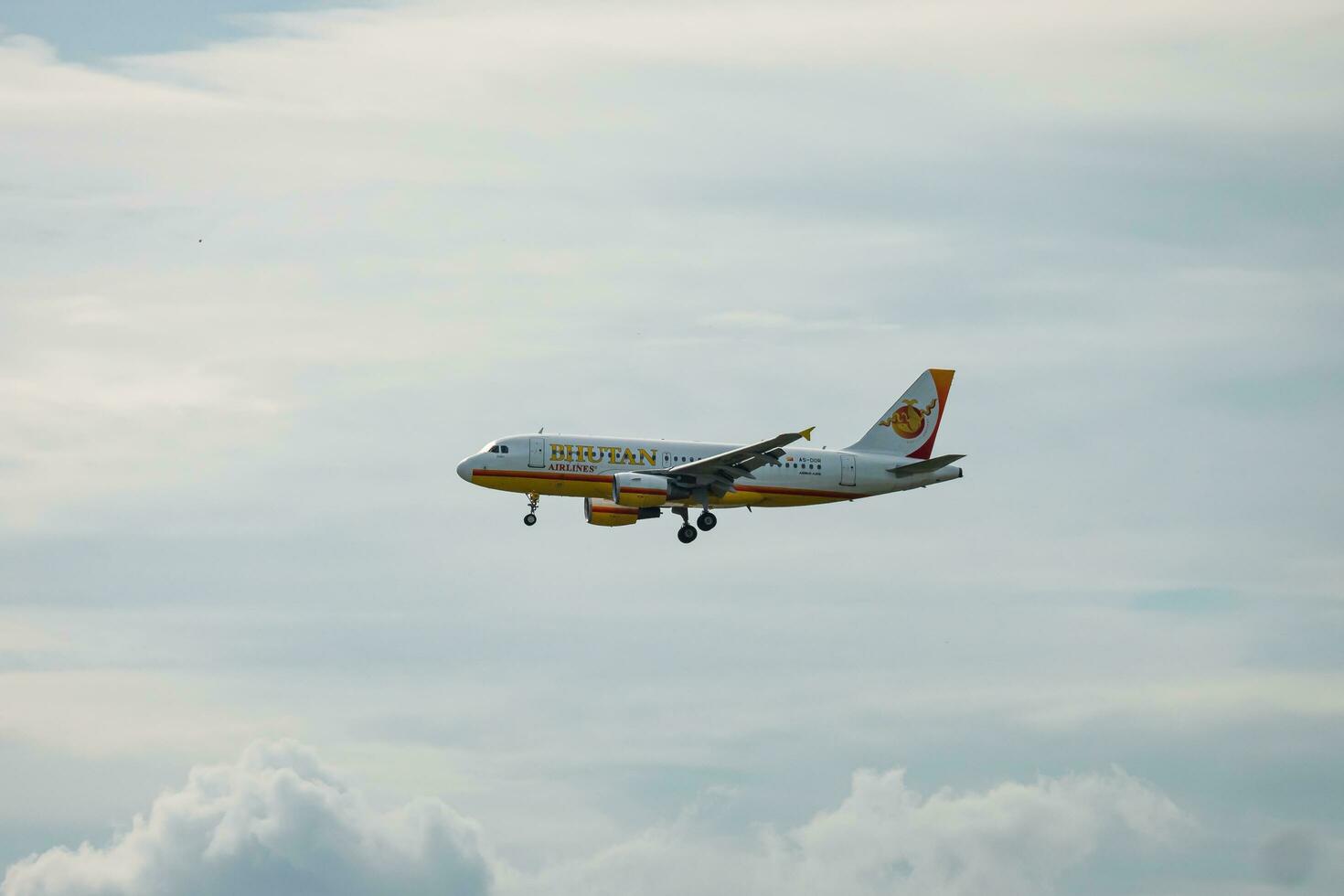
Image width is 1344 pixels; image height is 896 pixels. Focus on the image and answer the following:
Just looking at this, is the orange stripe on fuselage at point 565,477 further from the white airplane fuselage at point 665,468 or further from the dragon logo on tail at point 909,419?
the dragon logo on tail at point 909,419

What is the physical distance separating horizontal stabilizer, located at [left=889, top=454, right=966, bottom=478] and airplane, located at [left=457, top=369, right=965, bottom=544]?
0.15 feet

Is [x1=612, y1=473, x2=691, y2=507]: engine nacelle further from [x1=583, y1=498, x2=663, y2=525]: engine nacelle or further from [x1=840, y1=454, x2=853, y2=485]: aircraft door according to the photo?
[x1=840, y1=454, x2=853, y2=485]: aircraft door

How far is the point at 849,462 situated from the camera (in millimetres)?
96250

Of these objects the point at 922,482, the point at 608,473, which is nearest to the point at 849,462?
the point at 922,482

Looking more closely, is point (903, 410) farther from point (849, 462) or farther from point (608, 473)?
point (608, 473)

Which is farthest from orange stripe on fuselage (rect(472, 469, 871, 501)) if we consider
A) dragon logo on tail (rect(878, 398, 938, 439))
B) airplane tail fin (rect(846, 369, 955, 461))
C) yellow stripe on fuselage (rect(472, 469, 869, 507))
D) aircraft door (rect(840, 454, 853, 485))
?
dragon logo on tail (rect(878, 398, 938, 439))

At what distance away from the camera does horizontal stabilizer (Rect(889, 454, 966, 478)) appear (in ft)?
311

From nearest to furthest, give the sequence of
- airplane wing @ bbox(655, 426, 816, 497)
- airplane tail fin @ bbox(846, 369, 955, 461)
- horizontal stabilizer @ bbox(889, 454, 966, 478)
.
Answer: airplane wing @ bbox(655, 426, 816, 497), horizontal stabilizer @ bbox(889, 454, 966, 478), airplane tail fin @ bbox(846, 369, 955, 461)

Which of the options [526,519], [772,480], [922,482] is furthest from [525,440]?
[922,482]

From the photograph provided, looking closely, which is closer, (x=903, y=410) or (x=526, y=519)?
(x=526, y=519)

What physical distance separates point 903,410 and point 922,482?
17.6ft

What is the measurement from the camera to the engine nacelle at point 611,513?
95812 mm

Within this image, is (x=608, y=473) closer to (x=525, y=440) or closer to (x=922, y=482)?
(x=525, y=440)

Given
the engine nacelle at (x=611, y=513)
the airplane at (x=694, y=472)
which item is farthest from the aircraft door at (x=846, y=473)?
the engine nacelle at (x=611, y=513)
